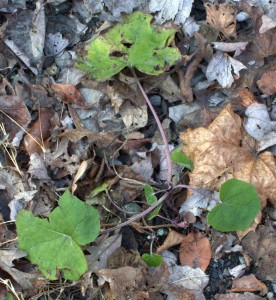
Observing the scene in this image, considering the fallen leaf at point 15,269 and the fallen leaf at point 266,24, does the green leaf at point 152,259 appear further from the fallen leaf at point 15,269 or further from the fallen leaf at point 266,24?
the fallen leaf at point 266,24

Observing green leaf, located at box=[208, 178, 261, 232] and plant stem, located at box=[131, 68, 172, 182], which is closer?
green leaf, located at box=[208, 178, 261, 232]

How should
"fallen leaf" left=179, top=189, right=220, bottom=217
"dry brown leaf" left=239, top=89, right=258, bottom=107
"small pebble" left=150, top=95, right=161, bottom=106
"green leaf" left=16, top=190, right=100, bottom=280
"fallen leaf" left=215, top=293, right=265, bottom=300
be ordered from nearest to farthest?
"green leaf" left=16, top=190, right=100, bottom=280, "fallen leaf" left=215, top=293, right=265, bottom=300, "fallen leaf" left=179, top=189, right=220, bottom=217, "dry brown leaf" left=239, top=89, right=258, bottom=107, "small pebble" left=150, top=95, right=161, bottom=106

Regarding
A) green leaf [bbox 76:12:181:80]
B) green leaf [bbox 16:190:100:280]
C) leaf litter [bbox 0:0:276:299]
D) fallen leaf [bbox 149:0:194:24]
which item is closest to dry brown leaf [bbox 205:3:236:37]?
leaf litter [bbox 0:0:276:299]

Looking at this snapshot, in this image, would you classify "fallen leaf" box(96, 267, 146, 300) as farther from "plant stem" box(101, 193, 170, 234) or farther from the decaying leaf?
the decaying leaf

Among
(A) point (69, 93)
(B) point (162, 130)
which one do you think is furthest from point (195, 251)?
(A) point (69, 93)


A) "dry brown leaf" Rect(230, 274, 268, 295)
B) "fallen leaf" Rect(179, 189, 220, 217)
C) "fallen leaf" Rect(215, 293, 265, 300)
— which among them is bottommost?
"fallen leaf" Rect(215, 293, 265, 300)

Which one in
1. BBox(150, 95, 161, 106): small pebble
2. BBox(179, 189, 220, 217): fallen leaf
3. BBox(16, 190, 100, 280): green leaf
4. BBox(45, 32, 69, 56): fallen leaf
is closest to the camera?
BBox(16, 190, 100, 280): green leaf

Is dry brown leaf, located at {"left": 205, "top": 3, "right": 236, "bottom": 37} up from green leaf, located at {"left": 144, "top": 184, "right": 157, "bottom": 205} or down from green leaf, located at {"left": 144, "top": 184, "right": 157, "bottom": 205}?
up

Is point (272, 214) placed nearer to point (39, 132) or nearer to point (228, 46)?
point (228, 46)
